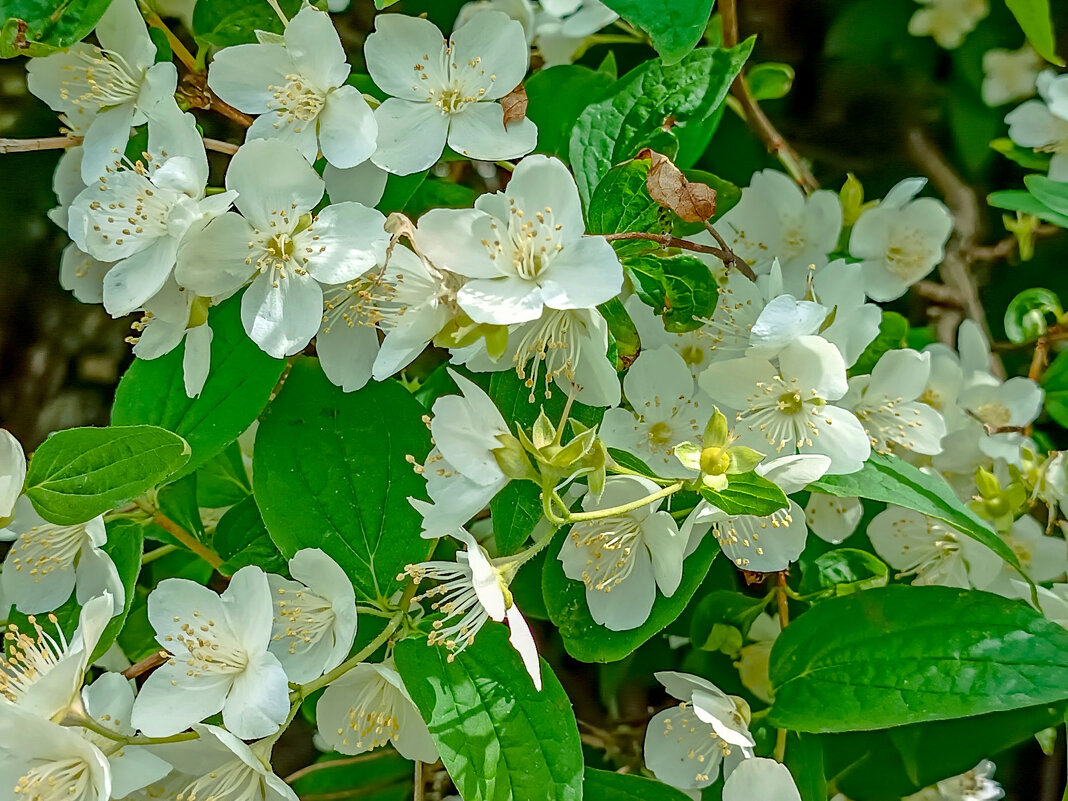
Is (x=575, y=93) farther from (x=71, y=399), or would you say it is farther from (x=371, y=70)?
(x=71, y=399)

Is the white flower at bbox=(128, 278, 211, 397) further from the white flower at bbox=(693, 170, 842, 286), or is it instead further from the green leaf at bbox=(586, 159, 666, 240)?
the white flower at bbox=(693, 170, 842, 286)

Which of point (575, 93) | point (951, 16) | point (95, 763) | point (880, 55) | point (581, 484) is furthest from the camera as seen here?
point (880, 55)

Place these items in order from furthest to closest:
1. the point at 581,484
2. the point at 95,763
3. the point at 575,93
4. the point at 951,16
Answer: the point at 951,16 < the point at 575,93 < the point at 581,484 < the point at 95,763

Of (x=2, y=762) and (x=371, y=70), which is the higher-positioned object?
(x=371, y=70)

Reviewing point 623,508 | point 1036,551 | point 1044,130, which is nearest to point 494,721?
point 623,508

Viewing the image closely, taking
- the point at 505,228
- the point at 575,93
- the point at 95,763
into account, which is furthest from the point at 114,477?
the point at 575,93

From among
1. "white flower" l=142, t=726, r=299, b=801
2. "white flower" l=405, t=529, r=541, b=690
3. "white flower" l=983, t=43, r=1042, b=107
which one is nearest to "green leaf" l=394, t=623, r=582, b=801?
"white flower" l=405, t=529, r=541, b=690

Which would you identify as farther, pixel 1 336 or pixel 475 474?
pixel 1 336

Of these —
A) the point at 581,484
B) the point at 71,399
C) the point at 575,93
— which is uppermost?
the point at 575,93
